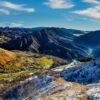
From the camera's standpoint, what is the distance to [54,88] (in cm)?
14412

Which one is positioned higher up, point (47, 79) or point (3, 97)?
point (47, 79)

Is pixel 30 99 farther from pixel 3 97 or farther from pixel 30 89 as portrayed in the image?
pixel 3 97

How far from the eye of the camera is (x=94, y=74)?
193 meters

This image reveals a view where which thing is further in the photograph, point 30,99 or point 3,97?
point 3,97

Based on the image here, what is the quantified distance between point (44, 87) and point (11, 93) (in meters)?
21.5

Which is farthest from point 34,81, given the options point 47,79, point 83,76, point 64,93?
point 83,76

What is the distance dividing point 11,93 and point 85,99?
53.6 metres

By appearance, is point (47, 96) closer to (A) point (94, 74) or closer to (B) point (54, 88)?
(B) point (54, 88)

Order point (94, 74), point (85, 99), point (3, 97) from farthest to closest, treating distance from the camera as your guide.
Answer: point (94, 74) < point (3, 97) < point (85, 99)

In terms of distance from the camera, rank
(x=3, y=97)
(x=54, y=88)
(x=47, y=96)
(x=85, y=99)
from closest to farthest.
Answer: (x=85, y=99), (x=47, y=96), (x=54, y=88), (x=3, y=97)

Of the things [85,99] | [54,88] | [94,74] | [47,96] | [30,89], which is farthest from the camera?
[94,74]

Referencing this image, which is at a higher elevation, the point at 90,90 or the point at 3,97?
the point at 90,90

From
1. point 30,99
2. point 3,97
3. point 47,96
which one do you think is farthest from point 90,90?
point 3,97

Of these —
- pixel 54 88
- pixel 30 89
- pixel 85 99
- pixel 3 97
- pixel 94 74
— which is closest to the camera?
pixel 85 99
